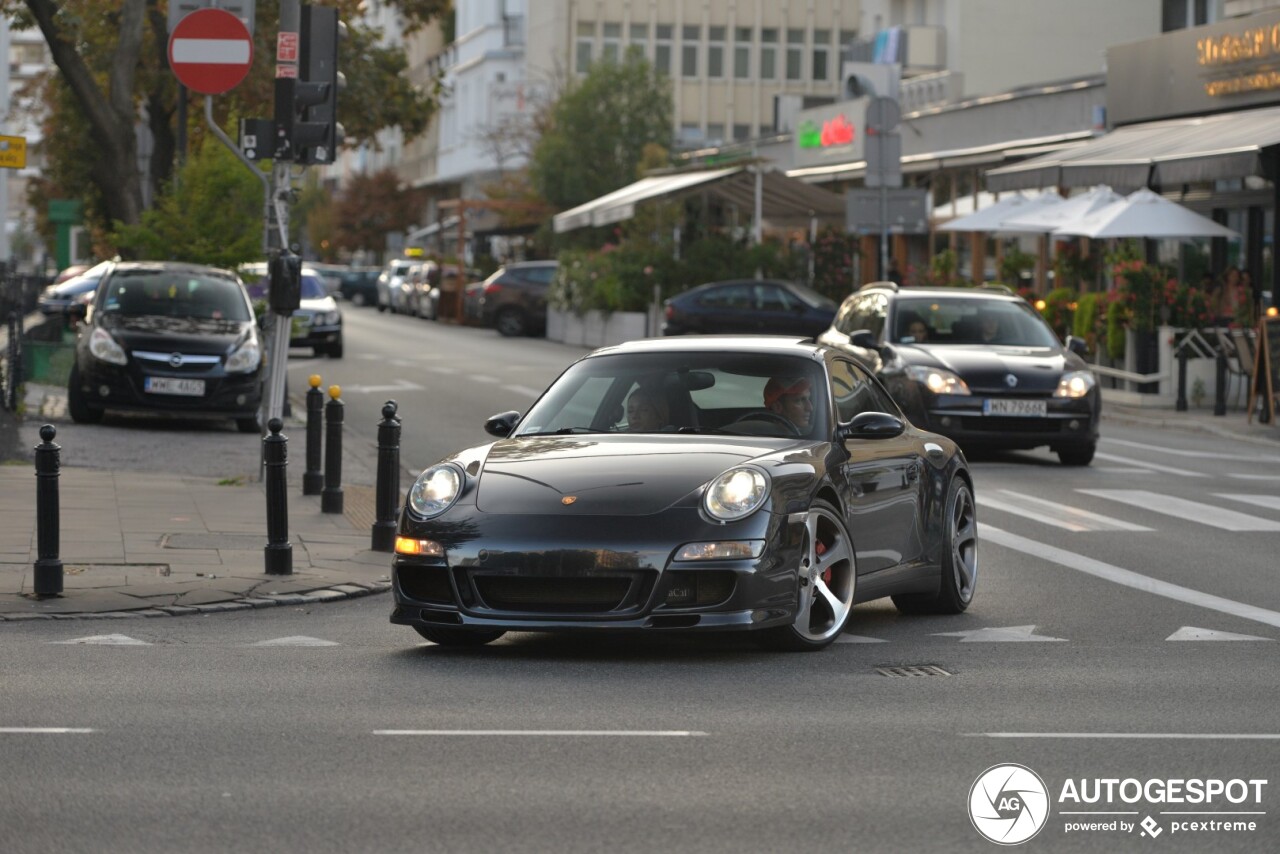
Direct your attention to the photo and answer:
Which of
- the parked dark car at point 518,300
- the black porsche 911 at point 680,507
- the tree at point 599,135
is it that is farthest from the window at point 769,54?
the black porsche 911 at point 680,507

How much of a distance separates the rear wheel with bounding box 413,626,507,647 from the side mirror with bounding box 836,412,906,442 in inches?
67.7

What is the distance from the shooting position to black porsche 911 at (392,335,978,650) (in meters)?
8.89

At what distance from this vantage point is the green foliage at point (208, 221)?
26312 millimetres

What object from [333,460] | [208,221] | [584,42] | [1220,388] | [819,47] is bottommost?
[333,460]

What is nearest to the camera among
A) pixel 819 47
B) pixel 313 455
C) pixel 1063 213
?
pixel 313 455

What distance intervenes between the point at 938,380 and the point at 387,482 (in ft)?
25.1

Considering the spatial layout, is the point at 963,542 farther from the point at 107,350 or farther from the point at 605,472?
the point at 107,350

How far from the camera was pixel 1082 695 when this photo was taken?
847 cm

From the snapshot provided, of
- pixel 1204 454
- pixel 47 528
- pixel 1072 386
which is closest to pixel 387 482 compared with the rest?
pixel 47 528

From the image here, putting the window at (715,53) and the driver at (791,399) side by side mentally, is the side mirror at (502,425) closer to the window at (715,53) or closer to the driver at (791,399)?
the driver at (791,399)

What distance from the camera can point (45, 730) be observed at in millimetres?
A: 7484

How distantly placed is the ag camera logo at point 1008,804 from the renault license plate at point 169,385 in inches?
632

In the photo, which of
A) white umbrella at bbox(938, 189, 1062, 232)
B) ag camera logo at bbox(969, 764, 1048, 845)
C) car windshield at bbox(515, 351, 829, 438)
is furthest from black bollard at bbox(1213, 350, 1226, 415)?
ag camera logo at bbox(969, 764, 1048, 845)

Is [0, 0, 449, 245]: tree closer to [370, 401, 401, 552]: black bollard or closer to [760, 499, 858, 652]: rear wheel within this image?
[370, 401, 401, 552]: black bollard
